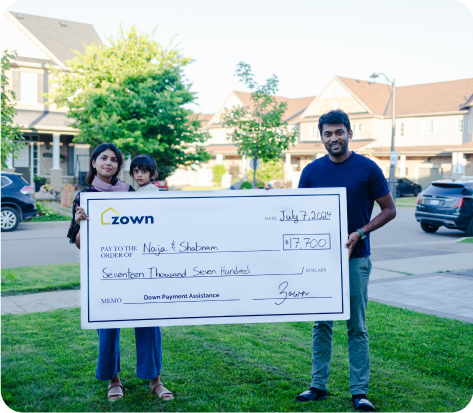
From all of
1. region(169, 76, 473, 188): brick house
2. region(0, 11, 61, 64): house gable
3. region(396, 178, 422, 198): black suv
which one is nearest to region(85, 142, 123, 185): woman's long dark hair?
region(0, 11, 61, 64): house gable

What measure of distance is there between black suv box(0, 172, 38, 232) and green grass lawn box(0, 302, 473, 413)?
32.3ft

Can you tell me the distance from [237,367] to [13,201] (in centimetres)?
1249

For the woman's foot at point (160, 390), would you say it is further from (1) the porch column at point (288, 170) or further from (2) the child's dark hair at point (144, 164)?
(1) the porch column at point (288, 170)

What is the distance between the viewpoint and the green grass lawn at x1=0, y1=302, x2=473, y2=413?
140 inches

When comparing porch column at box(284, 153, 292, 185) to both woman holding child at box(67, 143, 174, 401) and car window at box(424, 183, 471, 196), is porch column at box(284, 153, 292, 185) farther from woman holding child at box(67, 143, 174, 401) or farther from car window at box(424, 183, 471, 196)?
woman holding child at box(67, 143, 174, 401)

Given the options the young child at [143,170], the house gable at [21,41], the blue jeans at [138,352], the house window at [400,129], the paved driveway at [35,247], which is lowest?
the paved driveway at [35,247]

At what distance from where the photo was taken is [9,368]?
13.6 feet

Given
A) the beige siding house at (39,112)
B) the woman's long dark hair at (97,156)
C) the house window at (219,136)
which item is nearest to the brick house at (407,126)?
the house window at (219,136)

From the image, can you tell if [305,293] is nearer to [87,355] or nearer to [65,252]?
[87,355]

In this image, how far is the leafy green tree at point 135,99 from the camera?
72.8 ft

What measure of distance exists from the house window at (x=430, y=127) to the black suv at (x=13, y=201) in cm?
3622

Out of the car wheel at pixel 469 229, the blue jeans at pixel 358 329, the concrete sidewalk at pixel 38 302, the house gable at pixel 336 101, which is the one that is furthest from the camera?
the house gable at pixel 336 101

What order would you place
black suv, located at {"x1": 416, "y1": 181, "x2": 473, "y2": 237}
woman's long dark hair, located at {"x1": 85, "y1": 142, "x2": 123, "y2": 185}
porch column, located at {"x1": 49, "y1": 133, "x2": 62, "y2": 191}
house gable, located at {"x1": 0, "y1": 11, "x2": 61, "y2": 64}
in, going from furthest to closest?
house gable, located at {"x1": 0, "y1": 11, "x2": 61, "y2": 64} < porch column, located at {"x1": 49, "y1": 133, "x2": 62, "y2": 191} < black suv, located at {"x1": 416, "y1": 181, "x2": 473, "y2": 237} < woman's long dark hair, located at {"x1": 85, "y1": 142, "x2": 123, "y2": 185}

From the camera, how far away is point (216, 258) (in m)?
3.45
